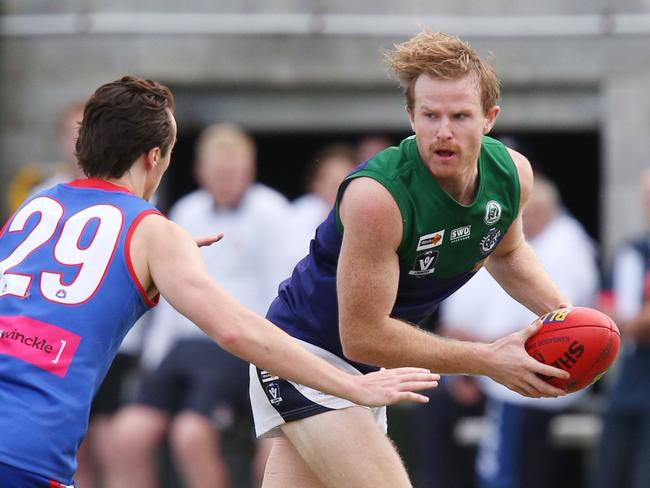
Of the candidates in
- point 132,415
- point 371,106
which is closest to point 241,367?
point 132,415

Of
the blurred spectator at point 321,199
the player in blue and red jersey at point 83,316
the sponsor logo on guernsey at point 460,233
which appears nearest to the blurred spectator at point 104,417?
the blurred spectator at point 321,199

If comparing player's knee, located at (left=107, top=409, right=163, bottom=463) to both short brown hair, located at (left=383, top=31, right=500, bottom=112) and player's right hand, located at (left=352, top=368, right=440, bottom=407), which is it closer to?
short brown hair, located at (left=383, top=31, right=500, bottom=112)

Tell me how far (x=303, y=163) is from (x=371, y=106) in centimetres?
321

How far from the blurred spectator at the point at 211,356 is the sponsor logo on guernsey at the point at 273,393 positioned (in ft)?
11.3

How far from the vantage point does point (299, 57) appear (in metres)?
11.1

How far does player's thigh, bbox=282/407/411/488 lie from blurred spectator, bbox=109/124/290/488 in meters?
3.60

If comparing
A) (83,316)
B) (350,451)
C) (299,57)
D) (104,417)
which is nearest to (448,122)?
(350,451)

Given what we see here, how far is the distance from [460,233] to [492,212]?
166 mm

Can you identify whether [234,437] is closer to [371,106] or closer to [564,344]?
[371,106]

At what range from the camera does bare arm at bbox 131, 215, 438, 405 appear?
414 cm

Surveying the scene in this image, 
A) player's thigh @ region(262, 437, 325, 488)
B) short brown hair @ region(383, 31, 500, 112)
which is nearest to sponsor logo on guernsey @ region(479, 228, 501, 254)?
short brown hair @ region(383, 31, 500, 112)

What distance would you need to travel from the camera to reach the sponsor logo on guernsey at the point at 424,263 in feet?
16.1

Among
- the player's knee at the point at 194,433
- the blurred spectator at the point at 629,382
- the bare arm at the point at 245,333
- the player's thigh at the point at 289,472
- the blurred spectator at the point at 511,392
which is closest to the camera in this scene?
the bare arm at the point at 245,333

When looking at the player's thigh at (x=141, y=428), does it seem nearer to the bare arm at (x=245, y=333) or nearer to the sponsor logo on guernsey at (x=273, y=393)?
the sponsor logo on guernsey at (x=273, y=393)
